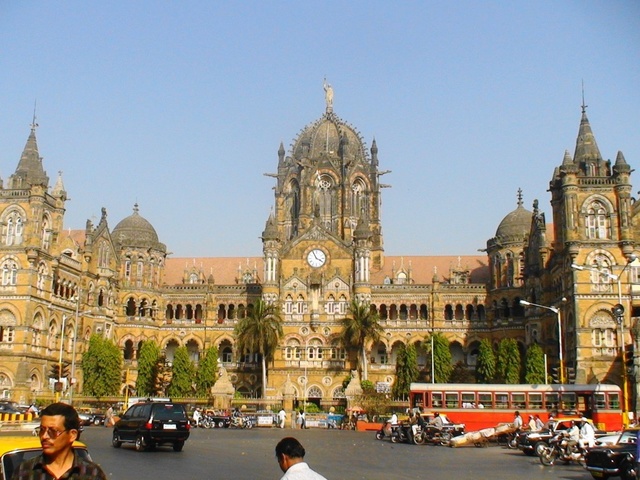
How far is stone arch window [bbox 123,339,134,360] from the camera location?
86.6 metres

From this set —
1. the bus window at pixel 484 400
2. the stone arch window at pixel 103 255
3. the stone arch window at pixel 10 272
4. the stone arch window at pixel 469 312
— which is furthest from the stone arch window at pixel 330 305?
the bus window at pixel 484 400

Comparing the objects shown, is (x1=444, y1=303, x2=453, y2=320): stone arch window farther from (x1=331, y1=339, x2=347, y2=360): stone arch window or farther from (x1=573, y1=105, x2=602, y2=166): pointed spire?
(x1=573, y1=105, x2=602, y2=166): pointed spire

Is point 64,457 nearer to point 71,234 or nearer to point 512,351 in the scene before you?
point 512,351

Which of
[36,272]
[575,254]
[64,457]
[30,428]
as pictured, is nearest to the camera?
[64,457]

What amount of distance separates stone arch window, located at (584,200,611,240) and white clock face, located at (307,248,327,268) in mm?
28025

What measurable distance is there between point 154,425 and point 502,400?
81.1 ft

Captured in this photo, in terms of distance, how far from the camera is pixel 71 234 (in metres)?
89.3

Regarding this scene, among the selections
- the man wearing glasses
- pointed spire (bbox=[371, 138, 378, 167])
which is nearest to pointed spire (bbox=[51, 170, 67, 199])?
pointed spire (bbox=[371, 138, 378, 167])

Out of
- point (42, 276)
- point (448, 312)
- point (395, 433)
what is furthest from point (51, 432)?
point (448, 312)

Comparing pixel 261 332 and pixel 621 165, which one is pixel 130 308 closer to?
pixel 261 332

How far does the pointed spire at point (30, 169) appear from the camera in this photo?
73.9 m

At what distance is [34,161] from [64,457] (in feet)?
239

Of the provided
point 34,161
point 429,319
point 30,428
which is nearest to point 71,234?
point 34,161

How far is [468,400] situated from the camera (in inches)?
1928
